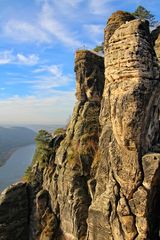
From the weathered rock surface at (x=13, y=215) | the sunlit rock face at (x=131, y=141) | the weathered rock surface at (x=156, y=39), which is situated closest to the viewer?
the sunlit rock face at (x=131, y=141)

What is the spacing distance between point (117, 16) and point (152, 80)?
Result: 261 inches

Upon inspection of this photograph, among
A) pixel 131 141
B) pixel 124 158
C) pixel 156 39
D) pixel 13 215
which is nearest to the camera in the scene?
pixel 131 141

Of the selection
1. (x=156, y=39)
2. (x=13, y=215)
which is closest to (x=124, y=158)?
(x=156, y=39)

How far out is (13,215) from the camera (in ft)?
81.5

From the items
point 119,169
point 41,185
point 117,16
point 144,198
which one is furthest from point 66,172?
point 117,16

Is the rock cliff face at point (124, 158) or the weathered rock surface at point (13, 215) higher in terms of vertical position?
the rock cliff face at point (124, 158)

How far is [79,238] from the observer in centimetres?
2020

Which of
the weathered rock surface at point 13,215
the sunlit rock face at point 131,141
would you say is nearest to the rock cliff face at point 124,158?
the sunlit rock face at point 131,141

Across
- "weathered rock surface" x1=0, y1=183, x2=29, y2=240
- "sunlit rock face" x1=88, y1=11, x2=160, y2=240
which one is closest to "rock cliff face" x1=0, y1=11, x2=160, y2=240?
"sunlit rock face" x1=88, y1=11, x2=160, y2=240

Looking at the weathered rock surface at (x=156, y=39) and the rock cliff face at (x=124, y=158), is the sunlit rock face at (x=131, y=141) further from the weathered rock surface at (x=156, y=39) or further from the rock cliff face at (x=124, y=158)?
the weathered rock surface at (x=156, y=39)

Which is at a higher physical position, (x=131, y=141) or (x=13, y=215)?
(x=131, y=141)

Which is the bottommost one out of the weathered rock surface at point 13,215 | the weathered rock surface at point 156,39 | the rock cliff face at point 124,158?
the weathered rock surface at point 13,215

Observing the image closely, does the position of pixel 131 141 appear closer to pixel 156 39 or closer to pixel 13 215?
pixel 156 39

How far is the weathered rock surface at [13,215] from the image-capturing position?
965 inches
